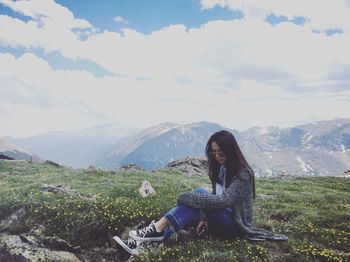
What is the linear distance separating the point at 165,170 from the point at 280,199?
19.2 m

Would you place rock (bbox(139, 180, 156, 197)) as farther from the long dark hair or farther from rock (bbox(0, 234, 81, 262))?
the long dark hair

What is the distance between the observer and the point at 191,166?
40.4 m

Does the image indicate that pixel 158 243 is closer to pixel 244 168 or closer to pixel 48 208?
pixel 244 168

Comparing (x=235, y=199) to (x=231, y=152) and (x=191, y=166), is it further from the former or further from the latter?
(x=191, y=166)

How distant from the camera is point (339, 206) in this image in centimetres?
1717

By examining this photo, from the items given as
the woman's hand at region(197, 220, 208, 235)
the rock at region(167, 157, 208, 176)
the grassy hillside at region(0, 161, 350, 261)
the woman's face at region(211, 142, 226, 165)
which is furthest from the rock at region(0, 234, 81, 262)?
the rock at region(167, 157, 208, 176)

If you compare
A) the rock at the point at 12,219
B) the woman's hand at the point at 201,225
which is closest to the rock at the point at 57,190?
the rock at the point at 12,219

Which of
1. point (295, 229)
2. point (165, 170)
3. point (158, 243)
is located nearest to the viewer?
point (158, 243)

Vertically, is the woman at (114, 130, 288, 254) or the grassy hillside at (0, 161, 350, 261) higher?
the woman at (114, 130, 288, 254)

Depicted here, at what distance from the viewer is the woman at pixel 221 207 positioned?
1004 cm

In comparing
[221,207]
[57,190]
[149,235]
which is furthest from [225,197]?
[57,190]

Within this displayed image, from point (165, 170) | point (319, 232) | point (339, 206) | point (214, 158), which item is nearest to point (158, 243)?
point (214, 158)

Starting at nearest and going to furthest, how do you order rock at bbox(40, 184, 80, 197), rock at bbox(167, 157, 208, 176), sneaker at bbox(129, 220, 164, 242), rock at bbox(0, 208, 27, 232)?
sneaker at bbox(129, 220, 164, 242) → rock at bbox(0, 208, 27, 232) → rock at bbox(40, 184, 80, 197) → rock at bbox(167, 157, 208, 176)

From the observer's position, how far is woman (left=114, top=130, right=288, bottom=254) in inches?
395
